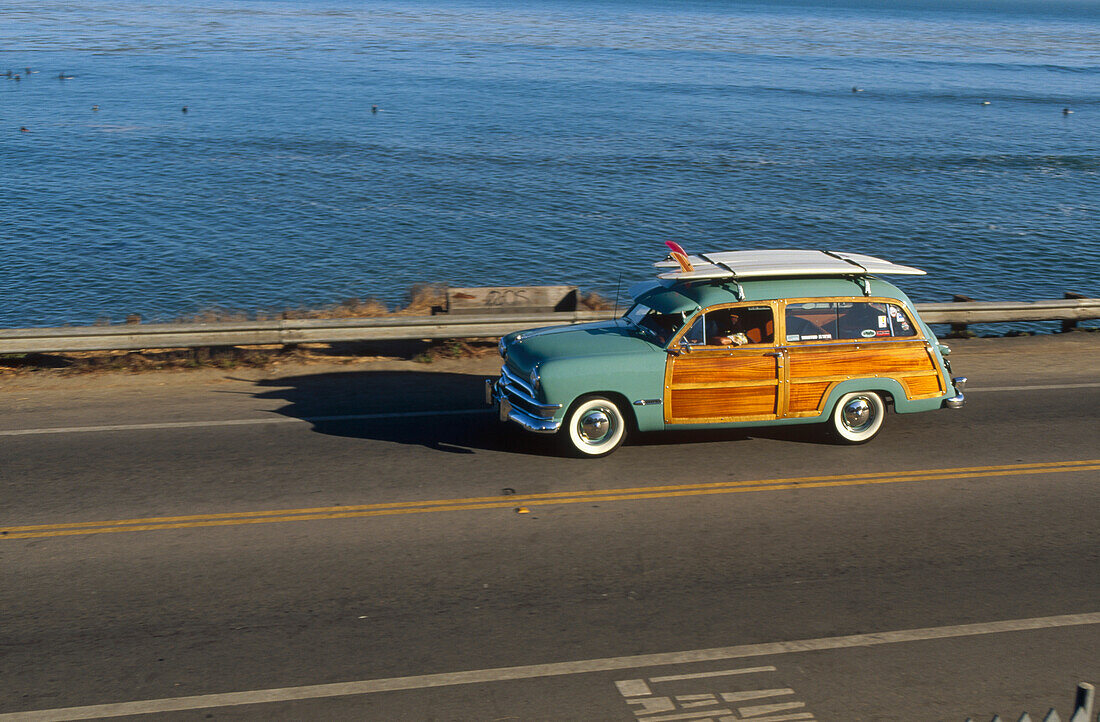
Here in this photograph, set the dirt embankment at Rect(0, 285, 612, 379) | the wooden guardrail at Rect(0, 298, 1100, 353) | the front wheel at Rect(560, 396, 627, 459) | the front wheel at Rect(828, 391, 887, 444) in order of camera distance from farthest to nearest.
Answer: the dirt embankment at Rect(0, 285, 612, 379)
the wooden guardrail at Rect(0, 298, 1100, 353)
the front wheel at Rect(828, 391, 887, 444)
the front wheel at Rect(560, 396, 627, 459)

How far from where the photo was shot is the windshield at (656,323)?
1021 cm

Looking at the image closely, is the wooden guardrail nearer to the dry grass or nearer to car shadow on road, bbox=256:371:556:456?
the dry grass

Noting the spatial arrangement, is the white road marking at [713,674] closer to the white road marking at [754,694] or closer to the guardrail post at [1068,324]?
the white road marking at [754,694]

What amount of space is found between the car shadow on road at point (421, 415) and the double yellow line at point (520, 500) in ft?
3.88

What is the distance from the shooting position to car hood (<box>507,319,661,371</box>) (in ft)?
32.8

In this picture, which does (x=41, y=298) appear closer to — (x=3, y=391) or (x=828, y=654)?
(x=3, y=391)

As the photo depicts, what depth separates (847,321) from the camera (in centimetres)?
1050

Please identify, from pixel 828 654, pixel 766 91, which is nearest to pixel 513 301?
pixel 828 654

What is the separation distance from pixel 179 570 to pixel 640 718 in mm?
3901

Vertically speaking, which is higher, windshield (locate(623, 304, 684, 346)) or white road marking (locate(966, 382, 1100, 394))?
windshield (locate(623, 304, 684, 346))

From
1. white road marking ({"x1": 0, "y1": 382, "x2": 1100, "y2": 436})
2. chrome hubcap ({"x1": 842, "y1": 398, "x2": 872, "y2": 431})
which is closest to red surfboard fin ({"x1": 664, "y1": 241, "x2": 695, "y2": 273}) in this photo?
chrome hubcap ({"x1": 842, "y1": 398, "x2": 872, "y2": 431})

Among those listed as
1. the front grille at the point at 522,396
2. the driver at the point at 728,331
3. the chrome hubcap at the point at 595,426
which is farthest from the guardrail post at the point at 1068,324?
the front grille at the point at 522,396

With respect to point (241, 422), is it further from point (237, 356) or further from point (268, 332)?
point (237, 356)

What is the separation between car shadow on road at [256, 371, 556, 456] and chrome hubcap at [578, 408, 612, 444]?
0.46 metres
